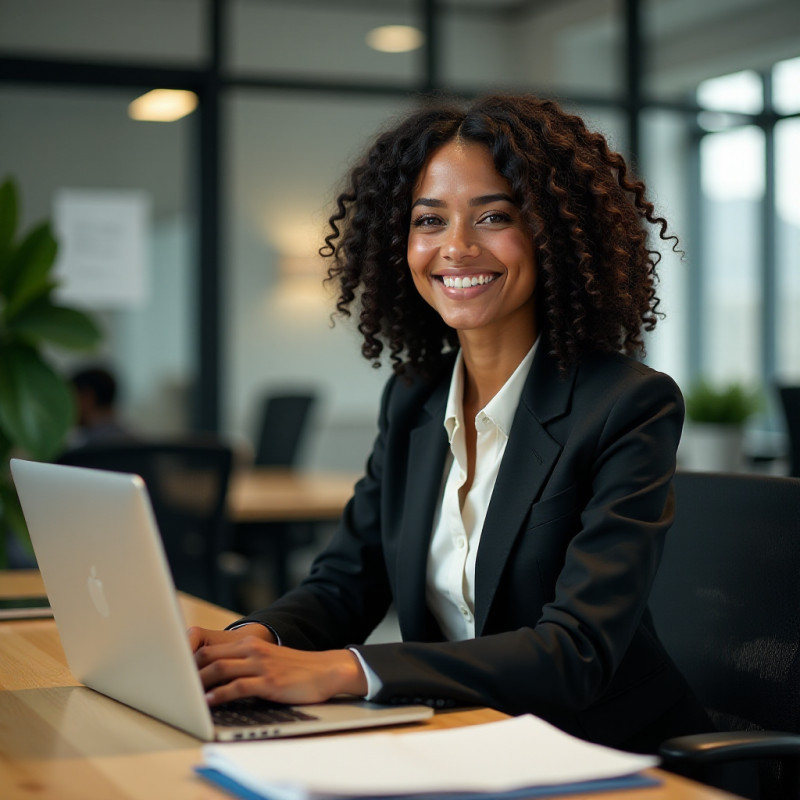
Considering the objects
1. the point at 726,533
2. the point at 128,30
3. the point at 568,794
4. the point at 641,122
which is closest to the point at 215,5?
the point at 128,30

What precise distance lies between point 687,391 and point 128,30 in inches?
128

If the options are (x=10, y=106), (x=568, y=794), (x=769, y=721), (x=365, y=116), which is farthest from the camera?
(x=365, y=116)

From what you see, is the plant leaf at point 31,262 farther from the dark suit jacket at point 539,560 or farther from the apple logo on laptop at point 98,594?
the apple logo on laptop at point 98,594

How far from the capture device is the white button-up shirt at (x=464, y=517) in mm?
1788

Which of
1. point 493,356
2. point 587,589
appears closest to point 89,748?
point 587,589

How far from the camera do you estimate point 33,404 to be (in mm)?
3271

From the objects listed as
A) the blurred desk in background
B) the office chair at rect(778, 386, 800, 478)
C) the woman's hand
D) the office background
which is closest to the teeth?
the woman's hand

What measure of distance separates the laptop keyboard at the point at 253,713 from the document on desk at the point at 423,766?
0.25 ft

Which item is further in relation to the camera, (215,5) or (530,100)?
(215,5)

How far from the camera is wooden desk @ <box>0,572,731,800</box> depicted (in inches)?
43.1

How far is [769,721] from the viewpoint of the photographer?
1.66 meters

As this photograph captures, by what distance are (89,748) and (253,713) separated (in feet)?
0.57

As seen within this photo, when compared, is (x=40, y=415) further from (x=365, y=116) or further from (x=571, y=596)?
(x=365, y=116)

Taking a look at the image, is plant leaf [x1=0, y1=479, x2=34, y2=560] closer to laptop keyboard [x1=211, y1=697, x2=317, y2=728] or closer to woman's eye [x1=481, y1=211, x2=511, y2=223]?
woman's eye [x1=481, y1=211, x2=511, y2=223]
